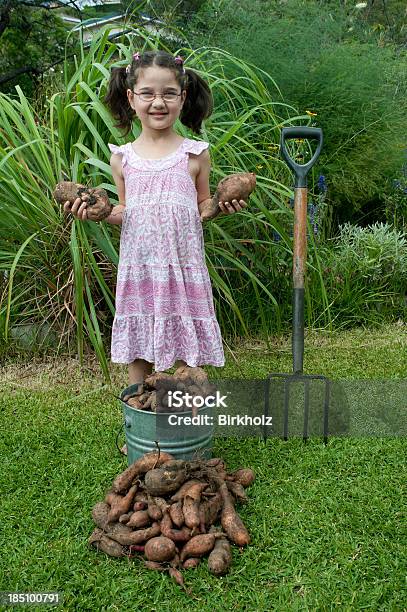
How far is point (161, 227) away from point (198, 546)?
3.24 ft

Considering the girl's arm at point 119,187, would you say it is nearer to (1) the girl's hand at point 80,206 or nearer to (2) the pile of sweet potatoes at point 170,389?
(1) the girl's hand at point 80,206

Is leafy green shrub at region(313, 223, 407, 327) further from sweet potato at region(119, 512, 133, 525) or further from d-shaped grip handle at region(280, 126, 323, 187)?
sweet potato at region(119, 512, 133, 525)

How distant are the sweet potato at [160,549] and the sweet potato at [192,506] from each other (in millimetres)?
74

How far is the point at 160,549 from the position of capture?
64.6 inches

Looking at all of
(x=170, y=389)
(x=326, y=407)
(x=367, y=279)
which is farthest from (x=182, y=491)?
(x=367, y=279)

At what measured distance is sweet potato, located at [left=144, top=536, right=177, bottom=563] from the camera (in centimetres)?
164

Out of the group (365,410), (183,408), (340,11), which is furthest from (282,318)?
(340,11)

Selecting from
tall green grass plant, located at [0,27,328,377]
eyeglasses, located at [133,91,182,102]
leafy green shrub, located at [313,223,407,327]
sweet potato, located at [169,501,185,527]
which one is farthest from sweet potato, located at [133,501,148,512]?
leafy green shrub, located at [313,223,407,327]

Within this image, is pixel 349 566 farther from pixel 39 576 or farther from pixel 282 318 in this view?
pixel 282 318

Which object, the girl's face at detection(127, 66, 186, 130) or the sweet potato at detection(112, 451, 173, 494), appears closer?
the sweet potato at detection(112, 451, 173, 494)

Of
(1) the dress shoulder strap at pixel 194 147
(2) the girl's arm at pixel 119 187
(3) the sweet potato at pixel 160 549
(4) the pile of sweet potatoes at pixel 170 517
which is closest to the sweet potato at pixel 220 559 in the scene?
(4) the pile of sweet potatoes at pixel 170 517

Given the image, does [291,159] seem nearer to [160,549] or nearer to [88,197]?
[88,197]

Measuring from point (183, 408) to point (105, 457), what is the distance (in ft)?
1.99

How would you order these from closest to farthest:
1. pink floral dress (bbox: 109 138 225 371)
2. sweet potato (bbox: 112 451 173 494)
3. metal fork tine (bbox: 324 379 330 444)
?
1. sweet potato (bbox: 112 451 173 494)
2. pink floral dress (bbox: 109 138 225 371)
3. metal fork tine (bbox: 324 379 330 444)
